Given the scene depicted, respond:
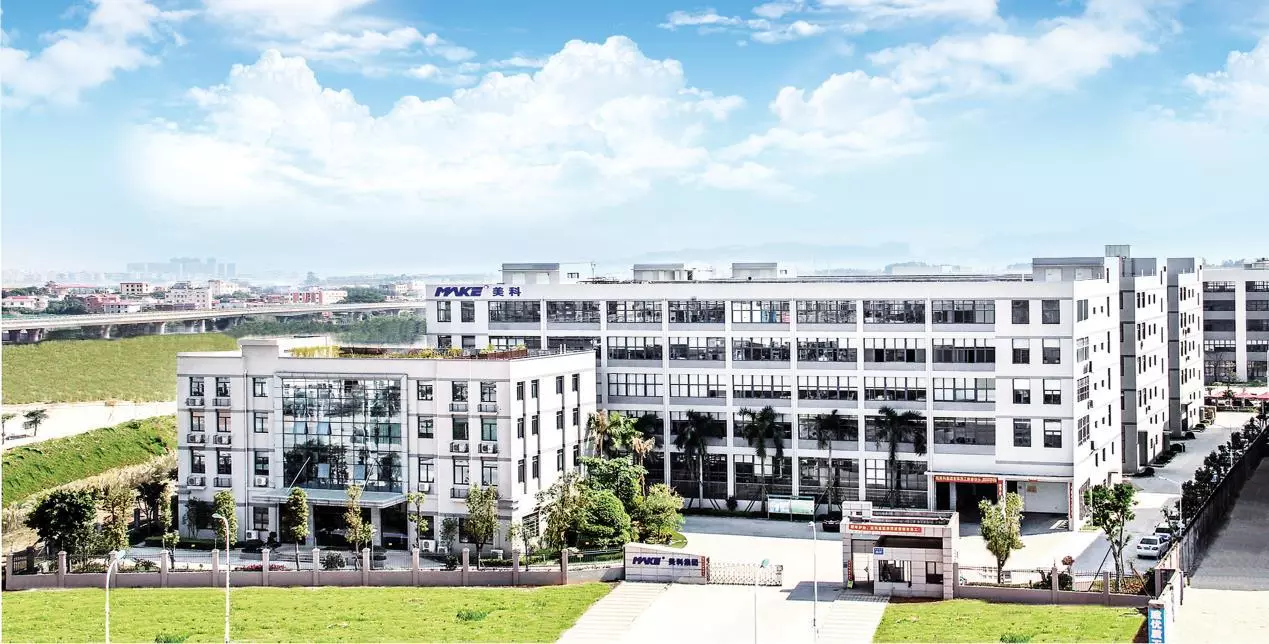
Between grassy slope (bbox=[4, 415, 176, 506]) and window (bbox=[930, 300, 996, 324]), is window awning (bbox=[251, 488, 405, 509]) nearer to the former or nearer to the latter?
window (bbox=[930, 300, 996, 324])

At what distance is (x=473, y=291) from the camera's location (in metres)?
59.3

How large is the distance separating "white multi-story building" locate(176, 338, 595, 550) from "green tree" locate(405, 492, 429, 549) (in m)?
0.29

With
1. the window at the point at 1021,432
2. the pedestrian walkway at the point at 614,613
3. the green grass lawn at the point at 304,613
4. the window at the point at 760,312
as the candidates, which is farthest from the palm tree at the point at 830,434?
the green grass lawn at the point at 304,613

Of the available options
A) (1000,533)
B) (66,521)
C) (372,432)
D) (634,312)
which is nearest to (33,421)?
(66,521)

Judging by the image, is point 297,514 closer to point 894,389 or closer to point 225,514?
point 225,514

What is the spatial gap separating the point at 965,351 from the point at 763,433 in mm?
9276

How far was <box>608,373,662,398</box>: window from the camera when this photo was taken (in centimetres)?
5666

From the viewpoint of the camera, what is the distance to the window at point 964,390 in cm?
5172

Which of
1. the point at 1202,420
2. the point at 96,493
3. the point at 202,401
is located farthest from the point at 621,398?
the point at 1202,420

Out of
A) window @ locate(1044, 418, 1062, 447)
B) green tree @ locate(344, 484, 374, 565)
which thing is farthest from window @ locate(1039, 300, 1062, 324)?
green tree @ locate(344, 484, 374, 565)

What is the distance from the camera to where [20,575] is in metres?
43.6

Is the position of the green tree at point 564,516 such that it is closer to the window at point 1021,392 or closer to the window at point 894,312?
the window at point 894,312

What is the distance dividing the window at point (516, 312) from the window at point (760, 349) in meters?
9.59

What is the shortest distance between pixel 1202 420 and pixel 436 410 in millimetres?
57747
